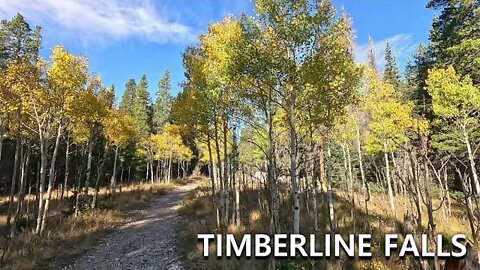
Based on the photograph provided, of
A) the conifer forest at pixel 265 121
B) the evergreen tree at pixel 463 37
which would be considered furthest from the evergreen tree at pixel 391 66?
the evergreen tree at pixel 463 37

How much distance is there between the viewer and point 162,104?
6144 centimetres

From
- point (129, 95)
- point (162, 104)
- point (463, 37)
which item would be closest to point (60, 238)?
point (463, 37)

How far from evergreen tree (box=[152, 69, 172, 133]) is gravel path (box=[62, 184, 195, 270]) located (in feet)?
136

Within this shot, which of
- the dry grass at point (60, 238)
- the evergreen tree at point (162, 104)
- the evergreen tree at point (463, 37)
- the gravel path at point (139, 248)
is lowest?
the gravel path at point (139, 248)

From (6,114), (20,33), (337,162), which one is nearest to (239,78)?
(6,114)

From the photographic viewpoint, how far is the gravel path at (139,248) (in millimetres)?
10938

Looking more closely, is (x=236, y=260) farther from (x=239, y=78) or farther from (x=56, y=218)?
(x=56, y=218)

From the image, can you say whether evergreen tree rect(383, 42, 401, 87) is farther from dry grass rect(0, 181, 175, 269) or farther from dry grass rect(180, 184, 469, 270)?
dry grass rect(0, 181, 175, 269)

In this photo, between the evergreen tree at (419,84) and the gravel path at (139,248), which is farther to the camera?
the evergreen tree at (419,84)

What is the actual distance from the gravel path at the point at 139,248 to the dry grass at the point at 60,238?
1.80ft

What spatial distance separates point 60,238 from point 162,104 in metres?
49.3

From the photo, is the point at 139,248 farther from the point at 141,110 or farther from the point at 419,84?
the point at 141,110

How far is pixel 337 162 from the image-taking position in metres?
34.3

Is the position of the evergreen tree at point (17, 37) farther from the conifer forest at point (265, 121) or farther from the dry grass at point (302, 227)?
the dry grass at point (302, 227)
